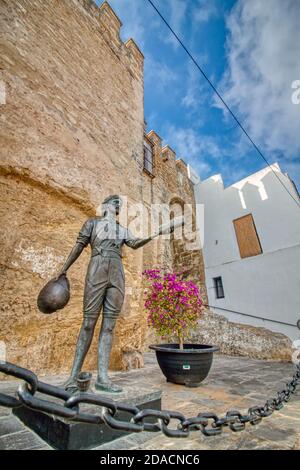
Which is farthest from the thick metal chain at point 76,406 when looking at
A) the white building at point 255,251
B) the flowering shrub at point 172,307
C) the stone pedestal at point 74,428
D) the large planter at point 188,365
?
the white building at point 255,251

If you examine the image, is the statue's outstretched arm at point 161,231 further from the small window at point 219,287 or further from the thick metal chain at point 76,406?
the small window at point 219,287

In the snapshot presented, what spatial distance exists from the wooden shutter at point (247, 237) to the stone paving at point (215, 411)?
6.34 meters

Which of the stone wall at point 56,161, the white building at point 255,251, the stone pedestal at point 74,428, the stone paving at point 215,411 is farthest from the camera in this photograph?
the white building at point 255,251

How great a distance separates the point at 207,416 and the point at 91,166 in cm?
432

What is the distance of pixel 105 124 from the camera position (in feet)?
17.6

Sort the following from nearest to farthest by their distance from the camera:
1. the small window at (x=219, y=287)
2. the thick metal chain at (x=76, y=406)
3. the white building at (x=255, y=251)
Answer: the thick metal chain at (x=76, y=406) → the white building at (x=255, y=251) → the small window at (x=219, y=287)

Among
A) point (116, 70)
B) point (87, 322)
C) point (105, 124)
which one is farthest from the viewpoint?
point (116, 70)

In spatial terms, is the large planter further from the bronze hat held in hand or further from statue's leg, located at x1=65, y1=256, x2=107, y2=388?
statue's leg, located at x1=65, y1=256, x2=107, y2=388

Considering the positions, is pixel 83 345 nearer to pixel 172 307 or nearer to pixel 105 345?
pixel 105 345

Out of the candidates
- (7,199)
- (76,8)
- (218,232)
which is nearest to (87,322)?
(7,199)

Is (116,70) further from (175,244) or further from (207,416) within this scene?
(207,416)

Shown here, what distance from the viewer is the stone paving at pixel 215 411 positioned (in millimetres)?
1413

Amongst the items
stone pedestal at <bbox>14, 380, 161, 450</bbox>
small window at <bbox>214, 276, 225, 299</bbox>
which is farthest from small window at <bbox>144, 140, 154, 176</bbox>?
stone pedestal at <bbox>14, 380, 161, 450</bbox>

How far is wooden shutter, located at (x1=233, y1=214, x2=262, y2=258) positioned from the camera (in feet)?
31.7
